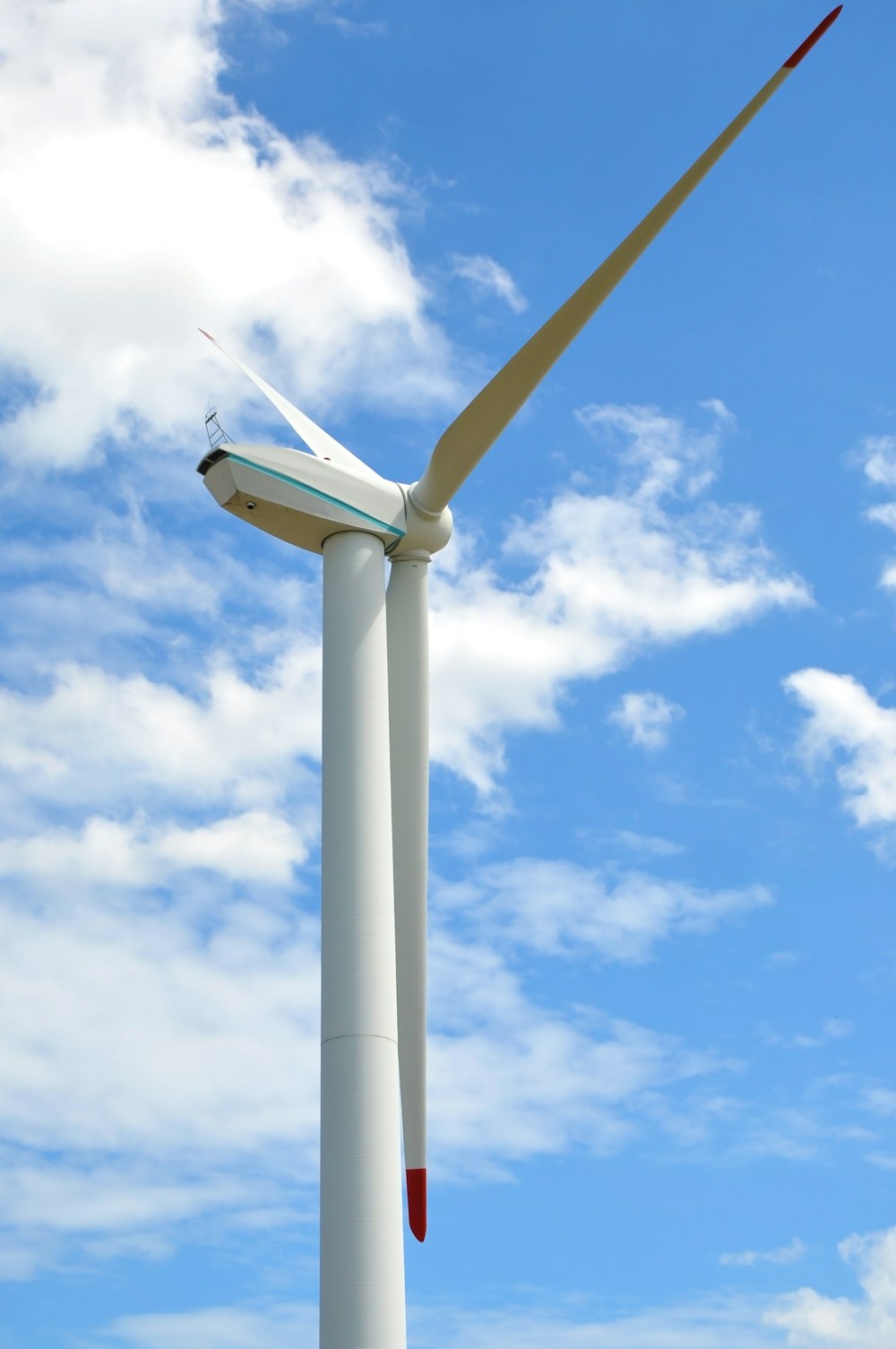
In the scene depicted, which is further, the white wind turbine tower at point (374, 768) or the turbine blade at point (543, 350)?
the turbine blade at point (543, 350)

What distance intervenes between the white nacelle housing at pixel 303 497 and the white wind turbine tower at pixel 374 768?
1.3 inches

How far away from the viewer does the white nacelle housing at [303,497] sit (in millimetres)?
27828

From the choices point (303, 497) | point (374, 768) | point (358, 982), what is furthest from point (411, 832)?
point (303, 497)

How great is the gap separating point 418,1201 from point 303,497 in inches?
522

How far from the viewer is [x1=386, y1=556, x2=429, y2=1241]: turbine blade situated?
27484mm

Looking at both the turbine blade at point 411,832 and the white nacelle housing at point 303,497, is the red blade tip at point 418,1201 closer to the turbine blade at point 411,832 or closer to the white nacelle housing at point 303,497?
the turbine blade at point 411,832

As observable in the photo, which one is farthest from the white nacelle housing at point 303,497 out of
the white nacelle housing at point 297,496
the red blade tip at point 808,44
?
the red blade tip at point 808,44

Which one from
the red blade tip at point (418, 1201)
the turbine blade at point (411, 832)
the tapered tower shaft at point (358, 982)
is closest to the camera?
the tapered tower shaft at point (358, 982)

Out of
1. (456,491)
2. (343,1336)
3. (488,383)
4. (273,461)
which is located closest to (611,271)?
(488,383)

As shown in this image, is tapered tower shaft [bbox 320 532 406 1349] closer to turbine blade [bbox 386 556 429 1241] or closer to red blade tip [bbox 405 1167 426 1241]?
turbine blade [bbox 386 556 429 1241]

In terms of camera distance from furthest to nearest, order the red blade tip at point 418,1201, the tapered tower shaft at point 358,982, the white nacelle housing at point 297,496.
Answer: the white nacelle housing at point 297,496 → the red blade tip at point 418,1201 → the tapered tower shaft at point 358,982

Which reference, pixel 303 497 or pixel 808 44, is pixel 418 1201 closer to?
pixel 303 497

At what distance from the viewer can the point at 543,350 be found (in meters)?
28.0

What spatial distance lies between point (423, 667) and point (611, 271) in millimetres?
8314
